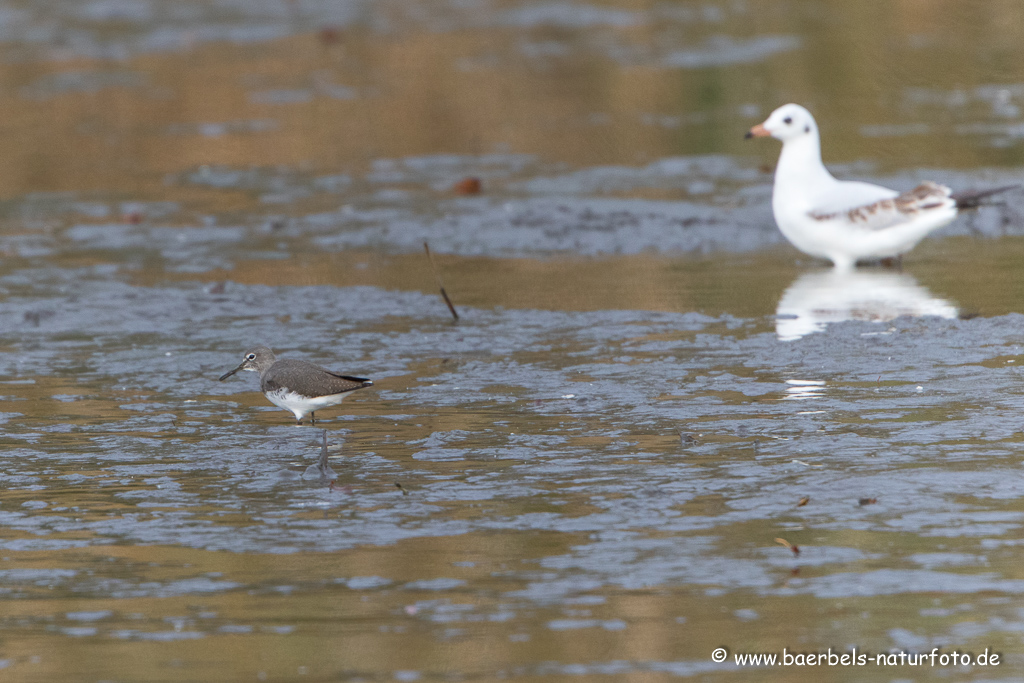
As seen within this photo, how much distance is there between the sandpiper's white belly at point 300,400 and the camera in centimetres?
713

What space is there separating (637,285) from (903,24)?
14057 mm

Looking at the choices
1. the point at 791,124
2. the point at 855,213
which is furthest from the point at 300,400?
the point at 791,124

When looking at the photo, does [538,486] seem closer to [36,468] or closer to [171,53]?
[36,468]

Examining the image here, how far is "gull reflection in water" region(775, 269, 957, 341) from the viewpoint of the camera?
9.01 meters

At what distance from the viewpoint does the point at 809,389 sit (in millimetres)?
7551

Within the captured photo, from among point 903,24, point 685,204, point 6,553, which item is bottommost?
point 6,553

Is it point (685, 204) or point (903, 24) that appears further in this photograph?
point (903, 24)

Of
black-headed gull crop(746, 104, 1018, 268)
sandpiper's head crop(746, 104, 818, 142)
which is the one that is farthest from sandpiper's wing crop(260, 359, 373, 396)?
sandpiper's head crop(746, 104, 818, 142)

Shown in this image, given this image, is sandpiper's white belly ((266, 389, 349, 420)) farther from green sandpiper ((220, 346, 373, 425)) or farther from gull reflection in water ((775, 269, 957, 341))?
gull reflection in water ((775, 269, 957, 341))

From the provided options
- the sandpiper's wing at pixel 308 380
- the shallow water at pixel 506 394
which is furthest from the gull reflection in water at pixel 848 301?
the sandpiper's wing at pixel 308 380

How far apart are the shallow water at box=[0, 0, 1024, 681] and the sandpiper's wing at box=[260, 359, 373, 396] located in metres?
0.27

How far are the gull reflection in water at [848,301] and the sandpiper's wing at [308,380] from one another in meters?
2.83

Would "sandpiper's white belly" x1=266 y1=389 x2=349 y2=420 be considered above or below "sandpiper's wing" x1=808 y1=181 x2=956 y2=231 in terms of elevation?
below

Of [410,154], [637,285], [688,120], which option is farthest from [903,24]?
[637,285]
